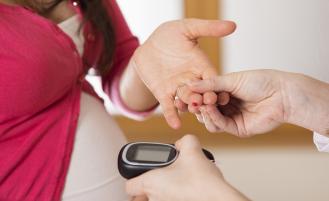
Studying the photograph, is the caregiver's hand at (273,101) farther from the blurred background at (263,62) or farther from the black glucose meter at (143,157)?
the blurred background at (263,62)

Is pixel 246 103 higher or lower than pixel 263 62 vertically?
higher

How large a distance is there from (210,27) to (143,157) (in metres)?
0.24

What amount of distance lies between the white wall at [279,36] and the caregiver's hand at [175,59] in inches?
27.3

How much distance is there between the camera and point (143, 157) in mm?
657

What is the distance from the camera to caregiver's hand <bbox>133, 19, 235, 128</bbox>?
0.78 m

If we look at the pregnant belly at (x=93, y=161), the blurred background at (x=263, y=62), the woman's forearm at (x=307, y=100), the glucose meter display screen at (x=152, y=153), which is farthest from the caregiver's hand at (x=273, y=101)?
the blurred background at (x=263, y=62)

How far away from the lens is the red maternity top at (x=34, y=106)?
0.83 metres

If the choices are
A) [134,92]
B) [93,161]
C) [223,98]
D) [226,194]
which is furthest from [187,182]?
[134,92]

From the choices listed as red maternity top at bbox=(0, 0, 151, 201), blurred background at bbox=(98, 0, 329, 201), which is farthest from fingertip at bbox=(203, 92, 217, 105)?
blurred background at bbox=(98, 0, 329, 201)

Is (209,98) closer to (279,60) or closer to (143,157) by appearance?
(143,157)

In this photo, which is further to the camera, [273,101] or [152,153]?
[273,101]

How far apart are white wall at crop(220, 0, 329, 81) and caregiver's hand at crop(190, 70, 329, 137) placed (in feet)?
2.42

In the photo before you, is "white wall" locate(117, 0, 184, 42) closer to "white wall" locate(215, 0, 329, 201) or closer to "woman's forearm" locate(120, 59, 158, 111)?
"white wall" locate(215, 0, 329, 201)

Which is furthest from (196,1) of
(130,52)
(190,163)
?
(190,163)
